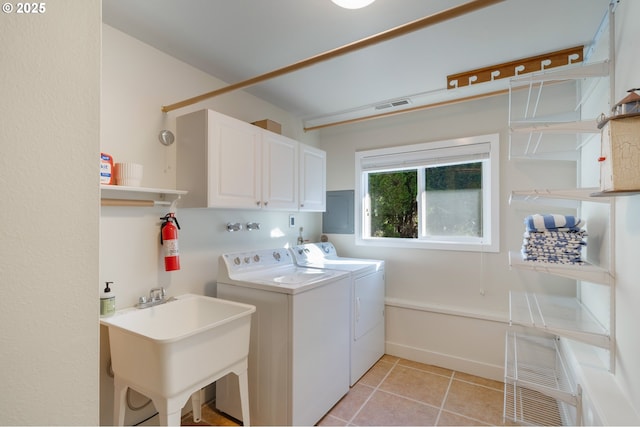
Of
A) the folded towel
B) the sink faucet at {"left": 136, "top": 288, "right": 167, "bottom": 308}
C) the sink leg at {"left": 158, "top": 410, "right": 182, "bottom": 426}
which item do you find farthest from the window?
the sink leg at {"left": 158, "top": 410, "right": 182, "bottom": 426}

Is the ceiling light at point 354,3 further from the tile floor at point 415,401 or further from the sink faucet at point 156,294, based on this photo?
the tile floor at point 415,401

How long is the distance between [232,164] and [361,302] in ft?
5.01

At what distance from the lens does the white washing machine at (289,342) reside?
1.80 meters

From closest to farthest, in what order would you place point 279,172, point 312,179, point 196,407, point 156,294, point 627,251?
→ 1. point 627,251
2. point 156,294
3. point 196,407
4. point 279,172
5. point 312,179

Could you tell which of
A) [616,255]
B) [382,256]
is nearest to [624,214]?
[616,255]

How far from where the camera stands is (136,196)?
184 centimetres

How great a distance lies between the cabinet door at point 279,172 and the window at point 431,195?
3.12 feet

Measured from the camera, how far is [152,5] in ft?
5.04

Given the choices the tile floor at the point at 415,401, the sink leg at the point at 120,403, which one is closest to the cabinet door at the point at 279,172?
the sink leg at the point at 120,403

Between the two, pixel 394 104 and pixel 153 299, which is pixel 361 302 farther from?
pixel 394 104

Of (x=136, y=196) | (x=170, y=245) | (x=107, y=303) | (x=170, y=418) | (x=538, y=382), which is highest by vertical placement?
(x=136, y=196)

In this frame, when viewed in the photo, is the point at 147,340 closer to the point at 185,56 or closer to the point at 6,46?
the point at 6,46

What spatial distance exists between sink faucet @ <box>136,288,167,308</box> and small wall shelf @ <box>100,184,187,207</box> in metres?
0.55

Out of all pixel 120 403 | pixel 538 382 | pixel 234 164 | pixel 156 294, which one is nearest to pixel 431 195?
pixel 538 382
